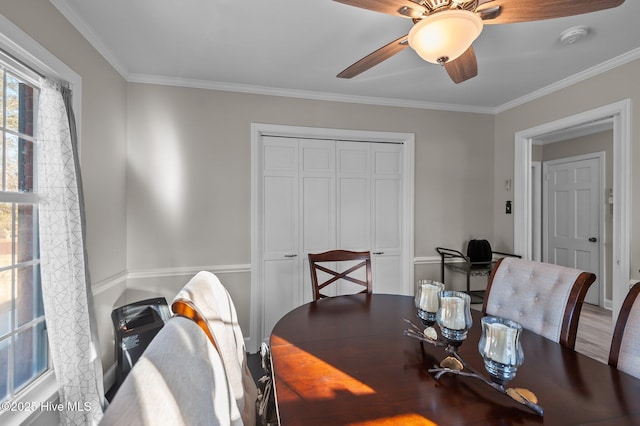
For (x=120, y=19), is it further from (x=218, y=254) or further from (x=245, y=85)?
(x=218, y=254)

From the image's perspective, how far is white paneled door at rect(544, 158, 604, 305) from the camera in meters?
3.96

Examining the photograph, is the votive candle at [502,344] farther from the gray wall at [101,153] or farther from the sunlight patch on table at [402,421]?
the gray wall at [101,153]

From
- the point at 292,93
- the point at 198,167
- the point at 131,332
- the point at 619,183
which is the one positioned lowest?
the point at 131,332

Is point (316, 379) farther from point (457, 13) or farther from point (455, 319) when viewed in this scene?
point (457, 13)

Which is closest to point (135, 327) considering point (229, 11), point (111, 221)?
point (111, 221)

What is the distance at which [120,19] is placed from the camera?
1.84m

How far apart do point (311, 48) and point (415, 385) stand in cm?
217

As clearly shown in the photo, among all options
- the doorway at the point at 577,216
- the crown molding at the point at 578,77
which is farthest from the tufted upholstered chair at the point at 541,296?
the doorway at the point at 577,216

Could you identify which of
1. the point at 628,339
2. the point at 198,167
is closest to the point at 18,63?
the point at 198,167

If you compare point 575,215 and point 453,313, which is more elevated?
point 575,215

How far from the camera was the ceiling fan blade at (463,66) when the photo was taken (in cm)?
155

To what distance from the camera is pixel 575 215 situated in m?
4.21

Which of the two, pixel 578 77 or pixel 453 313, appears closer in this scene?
pixel 453 313

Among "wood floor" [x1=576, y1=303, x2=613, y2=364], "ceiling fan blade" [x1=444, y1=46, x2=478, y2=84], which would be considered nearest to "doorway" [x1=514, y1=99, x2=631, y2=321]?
"wood floor" [x1=576, y1=303, x2=613, y2=364]
